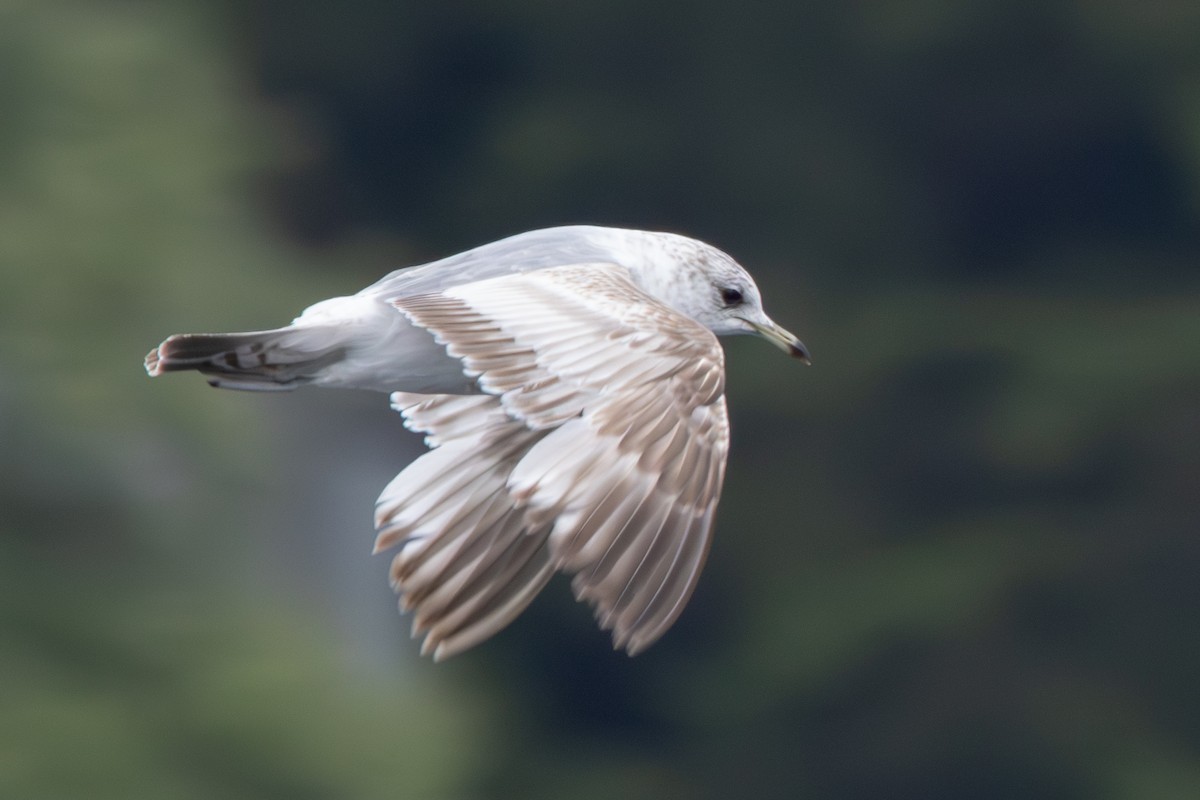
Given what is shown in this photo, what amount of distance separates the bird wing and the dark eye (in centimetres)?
43

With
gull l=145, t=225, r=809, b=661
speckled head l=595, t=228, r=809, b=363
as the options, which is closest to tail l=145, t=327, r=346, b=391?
gull l=145, t=225, r=809, b=661

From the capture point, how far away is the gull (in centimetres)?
250

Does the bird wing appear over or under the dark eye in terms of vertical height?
under

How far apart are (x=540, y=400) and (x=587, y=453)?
100 mm

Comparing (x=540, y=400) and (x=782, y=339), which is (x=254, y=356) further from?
(x=782, y=339)

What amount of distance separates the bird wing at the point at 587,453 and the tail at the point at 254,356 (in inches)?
8.3

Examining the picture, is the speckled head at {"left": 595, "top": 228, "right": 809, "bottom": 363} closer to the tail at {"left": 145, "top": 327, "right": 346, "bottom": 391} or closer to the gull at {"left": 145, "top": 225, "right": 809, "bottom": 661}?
the gull at {"left": 145, "top": 225, "right": 809, "bottom": 661}

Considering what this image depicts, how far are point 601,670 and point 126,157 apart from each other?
5.38m

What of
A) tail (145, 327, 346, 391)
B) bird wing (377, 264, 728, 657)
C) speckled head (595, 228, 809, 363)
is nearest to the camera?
bird wing (377, 264, 728, 657)

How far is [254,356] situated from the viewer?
290 centimetres

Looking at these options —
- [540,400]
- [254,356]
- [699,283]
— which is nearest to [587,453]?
[540,400]

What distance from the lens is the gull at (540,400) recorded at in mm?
2496

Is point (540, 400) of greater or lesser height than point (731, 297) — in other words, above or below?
below

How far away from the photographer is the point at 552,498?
2.45 m
